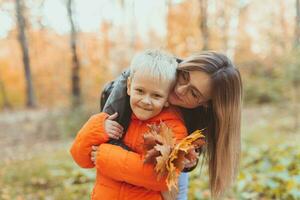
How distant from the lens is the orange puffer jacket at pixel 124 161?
196 cm

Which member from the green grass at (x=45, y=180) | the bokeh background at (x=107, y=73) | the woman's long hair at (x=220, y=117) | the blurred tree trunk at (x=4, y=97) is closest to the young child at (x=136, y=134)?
the woman's long hair at (x=220, y=117)

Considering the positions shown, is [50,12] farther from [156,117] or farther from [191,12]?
[156,117]

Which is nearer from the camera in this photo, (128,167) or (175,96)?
(128,167)

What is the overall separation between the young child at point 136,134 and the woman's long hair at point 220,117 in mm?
163

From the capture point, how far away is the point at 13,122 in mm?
13047

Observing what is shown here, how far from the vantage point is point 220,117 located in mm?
2162

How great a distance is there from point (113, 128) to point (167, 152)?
0.35 metres

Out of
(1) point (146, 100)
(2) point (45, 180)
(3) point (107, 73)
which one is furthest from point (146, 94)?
(3) point (107, 73)

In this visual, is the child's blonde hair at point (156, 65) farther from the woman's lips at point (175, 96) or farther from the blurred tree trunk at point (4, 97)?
the blurred tree trunk at point (4, 97)

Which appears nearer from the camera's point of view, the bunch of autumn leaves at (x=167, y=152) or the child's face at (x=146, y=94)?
the bunch of autumn leaves at (x=167, y=152)

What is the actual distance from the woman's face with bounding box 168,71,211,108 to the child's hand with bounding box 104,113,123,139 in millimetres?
294

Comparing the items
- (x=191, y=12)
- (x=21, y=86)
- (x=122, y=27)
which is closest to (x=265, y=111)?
(x=191, y=12)

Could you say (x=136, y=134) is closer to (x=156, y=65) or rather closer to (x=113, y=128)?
(x=113, y=128)

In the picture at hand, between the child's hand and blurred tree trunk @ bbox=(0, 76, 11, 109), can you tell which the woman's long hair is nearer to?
the child's hand
